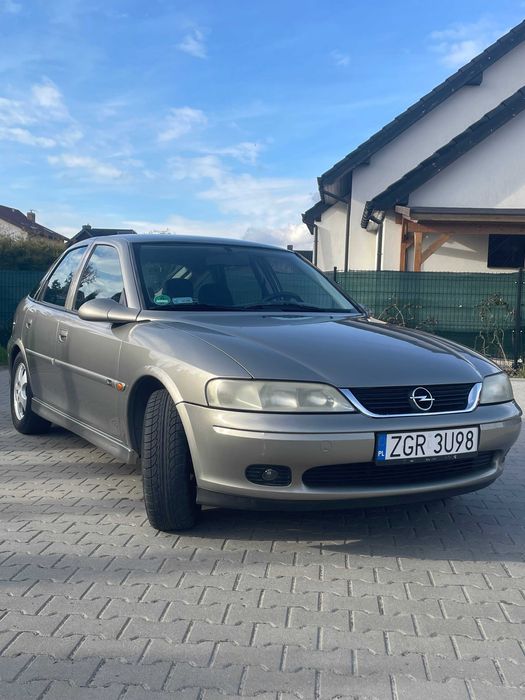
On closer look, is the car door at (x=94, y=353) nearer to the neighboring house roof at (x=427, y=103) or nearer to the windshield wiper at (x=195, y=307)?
the windshield wiper at (x=195, y=307)

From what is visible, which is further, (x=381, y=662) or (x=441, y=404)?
(x=441, y=404)

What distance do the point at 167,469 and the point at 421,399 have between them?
1.25 metres

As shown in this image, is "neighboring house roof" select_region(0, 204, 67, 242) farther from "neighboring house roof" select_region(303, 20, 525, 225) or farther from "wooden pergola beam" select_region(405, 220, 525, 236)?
"wooden pergola beam" select_region(405, 220, 525, 236)

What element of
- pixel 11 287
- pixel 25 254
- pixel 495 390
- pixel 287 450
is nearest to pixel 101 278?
pixel 287 450

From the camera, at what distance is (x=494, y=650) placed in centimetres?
242

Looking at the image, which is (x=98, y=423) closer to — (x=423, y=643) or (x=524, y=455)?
(x=423, y=643)

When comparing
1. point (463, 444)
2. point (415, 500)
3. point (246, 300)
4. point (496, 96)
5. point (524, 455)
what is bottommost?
point (524, 455)

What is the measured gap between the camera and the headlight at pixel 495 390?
3441 millimetres

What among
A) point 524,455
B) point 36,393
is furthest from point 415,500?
point 36,393

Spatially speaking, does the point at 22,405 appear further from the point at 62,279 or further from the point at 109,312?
the point at 109,312

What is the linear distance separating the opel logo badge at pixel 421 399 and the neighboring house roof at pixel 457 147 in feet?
40.3

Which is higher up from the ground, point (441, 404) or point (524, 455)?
point (441, 404)

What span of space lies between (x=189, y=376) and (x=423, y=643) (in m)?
1.51

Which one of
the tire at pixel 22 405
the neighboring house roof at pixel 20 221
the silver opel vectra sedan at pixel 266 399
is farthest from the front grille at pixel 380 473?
the neighboring house roof at pixel 20 221
